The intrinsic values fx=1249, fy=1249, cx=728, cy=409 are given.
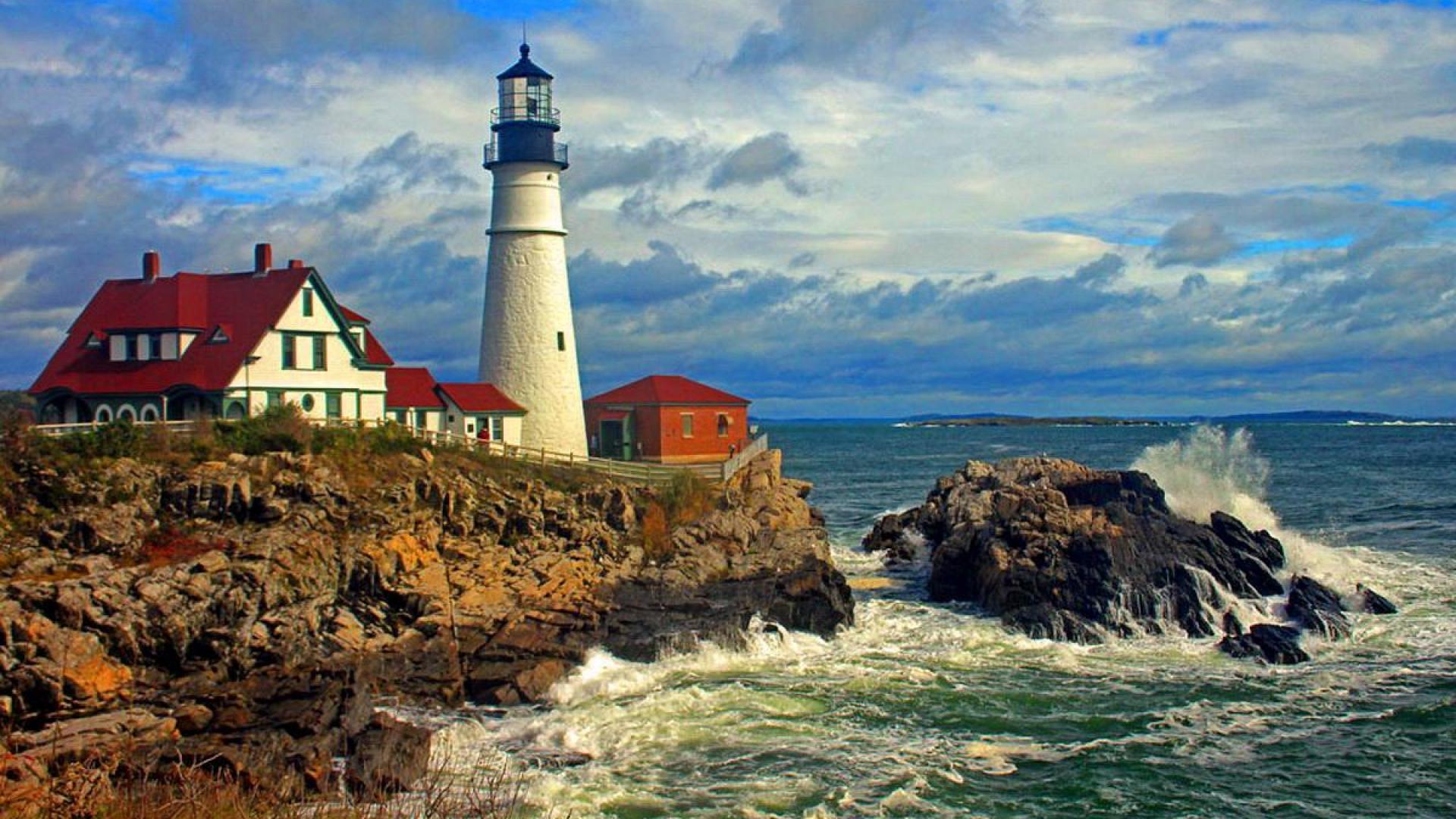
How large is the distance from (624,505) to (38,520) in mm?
11868

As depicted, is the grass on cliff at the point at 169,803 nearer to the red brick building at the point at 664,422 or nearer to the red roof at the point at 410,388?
the red roof at the point at 410,388

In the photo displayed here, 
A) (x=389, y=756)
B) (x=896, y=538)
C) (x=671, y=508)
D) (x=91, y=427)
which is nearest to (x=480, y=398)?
(x=671, y=508)

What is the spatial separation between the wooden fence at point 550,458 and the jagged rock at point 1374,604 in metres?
15.3

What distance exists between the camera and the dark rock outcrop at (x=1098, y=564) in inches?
990

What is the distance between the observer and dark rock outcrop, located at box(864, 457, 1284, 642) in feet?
82.5

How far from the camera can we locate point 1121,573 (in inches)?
1031

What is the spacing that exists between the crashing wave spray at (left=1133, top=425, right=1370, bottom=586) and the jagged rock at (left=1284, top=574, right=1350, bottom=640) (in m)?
3.36

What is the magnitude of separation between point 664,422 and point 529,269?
704 cm

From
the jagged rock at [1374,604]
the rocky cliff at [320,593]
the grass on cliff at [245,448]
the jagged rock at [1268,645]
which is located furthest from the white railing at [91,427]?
the jagged rock at [1374,604]

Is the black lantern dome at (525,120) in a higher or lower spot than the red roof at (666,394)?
higher

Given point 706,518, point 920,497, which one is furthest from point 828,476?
point 706,518

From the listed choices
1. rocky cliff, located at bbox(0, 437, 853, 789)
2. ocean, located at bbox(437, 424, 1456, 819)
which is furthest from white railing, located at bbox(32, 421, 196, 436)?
ocean, located at bbox(437, 424, 1456, 819)

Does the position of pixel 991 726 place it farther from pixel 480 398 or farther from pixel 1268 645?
pixel 480 398

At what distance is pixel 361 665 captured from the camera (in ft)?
66.8
